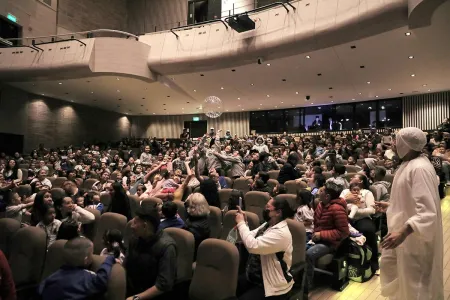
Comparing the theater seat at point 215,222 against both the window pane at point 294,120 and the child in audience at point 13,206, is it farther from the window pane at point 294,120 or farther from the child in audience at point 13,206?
the window pane at point 294,120

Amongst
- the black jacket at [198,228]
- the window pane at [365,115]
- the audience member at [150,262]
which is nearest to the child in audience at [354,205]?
the black jacket at [198,228]

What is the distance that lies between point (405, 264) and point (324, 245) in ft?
4.47

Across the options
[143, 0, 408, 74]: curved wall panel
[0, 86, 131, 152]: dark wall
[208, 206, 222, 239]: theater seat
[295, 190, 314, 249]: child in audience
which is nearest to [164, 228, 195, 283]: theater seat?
[208, 206, 222, 239]: theater seat

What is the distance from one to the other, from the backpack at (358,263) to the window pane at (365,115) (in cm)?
1467

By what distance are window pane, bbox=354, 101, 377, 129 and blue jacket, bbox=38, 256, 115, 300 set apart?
16860 mm

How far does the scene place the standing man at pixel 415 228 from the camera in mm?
1790

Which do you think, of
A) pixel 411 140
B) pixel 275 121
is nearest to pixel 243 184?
pixel 411 140

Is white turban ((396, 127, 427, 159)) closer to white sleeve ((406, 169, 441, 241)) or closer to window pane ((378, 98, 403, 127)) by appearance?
white sleeve ((406, 169, 441, 241))

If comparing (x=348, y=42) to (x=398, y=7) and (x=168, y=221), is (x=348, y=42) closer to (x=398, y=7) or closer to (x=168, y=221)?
(x=398, y=7)

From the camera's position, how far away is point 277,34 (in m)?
10.1

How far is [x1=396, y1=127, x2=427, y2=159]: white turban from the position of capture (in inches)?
77.7

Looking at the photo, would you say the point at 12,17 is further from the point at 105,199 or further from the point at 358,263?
the point at 358,263

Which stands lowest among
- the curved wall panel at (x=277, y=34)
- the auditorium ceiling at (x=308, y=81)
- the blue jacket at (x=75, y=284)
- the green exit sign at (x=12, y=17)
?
the blue jacket at (x=75, y=284)

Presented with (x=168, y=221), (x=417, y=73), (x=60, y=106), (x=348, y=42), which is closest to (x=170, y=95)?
(x=60, y=106)
